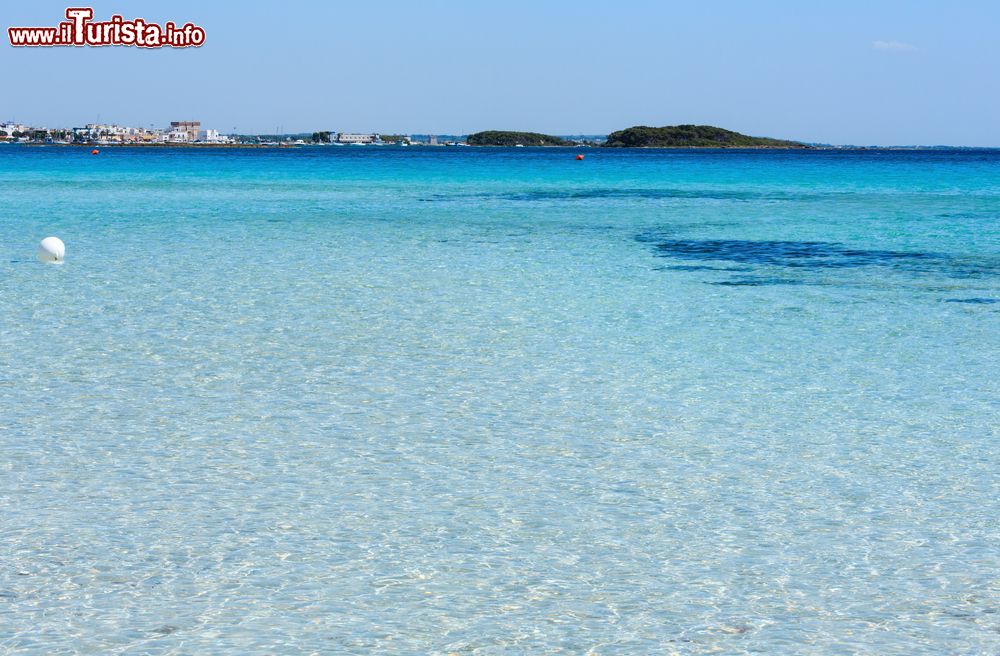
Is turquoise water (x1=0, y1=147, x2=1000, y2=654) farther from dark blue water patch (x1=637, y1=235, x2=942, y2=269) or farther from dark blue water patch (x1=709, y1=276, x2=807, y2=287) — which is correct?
dark blue water patch (x1=637, y1=235, x2=942, y2=269)

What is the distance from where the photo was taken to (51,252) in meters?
19.7

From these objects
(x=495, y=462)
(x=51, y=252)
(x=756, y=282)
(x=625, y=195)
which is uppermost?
(x=625, y=195)

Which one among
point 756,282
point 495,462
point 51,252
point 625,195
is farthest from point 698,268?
point 625,195

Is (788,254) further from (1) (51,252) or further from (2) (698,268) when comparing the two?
(1) (51,252)

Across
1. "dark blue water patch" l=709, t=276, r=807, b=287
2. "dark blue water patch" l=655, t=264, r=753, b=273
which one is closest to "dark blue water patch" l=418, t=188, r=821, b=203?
"dark blue water patch" l=655, t=264, r=753, b=273

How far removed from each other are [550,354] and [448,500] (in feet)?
16.4

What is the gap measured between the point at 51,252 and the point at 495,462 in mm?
13758

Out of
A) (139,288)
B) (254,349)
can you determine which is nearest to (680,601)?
(254,349)

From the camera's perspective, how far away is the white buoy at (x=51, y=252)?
19.7 metres

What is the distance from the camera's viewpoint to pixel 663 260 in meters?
21.9

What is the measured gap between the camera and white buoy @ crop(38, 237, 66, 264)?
64.7ft

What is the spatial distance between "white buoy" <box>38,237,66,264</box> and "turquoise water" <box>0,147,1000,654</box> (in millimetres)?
430

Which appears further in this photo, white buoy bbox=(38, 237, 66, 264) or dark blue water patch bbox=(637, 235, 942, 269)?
dark blue water patch bbox=(637, 235, 942, 269)

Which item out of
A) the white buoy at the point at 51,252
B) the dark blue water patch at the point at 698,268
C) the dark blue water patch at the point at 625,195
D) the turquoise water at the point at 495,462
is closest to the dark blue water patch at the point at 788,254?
the dark blue water patch at the point at 698,268
